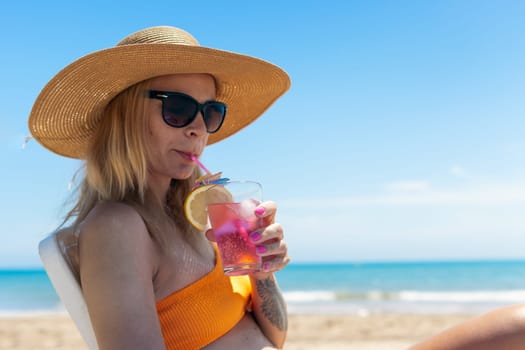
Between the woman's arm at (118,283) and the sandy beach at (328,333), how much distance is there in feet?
19.6

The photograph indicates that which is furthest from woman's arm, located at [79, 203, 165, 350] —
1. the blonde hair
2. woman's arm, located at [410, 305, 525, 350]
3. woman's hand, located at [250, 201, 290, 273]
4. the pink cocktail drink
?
woman's arm, located at [410, 305, 525, 350]

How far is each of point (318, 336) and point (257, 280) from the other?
22.1ft

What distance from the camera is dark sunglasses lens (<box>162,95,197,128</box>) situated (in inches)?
88.7

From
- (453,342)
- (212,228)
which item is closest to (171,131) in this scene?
(212,228)

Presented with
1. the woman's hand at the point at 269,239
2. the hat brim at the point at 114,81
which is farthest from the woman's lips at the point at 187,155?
the woman's hand at the point at 269,239

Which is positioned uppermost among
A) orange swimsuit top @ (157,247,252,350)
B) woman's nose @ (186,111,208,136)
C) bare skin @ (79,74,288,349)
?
woman's nose @ (186,111,208,136)

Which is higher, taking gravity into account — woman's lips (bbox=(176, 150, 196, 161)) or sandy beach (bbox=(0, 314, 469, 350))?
woman's lips (bbox=(176, 150, 196, 161))

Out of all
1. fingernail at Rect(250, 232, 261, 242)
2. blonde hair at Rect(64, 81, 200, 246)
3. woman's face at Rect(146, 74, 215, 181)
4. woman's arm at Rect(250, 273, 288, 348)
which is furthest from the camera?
woman's arm at Rect(250, 273, 288, 348)

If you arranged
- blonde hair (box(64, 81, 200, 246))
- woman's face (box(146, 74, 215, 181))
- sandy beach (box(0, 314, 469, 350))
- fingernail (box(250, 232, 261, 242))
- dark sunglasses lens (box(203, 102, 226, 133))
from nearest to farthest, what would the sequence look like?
fingernail (box(250, 232, 261, 242)) < blonde hair (box(64, 81, 200, 246)) < woman's face (box(146, 74, 215, 181)) < dark sunglasses lens (box(203, 102, 226, 133)) < sandy beach (box(0, 314, 469, 350))

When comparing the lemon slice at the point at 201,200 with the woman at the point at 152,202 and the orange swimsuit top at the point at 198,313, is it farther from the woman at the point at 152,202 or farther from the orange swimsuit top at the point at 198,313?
the orange swimsuit top at the point at 198,313

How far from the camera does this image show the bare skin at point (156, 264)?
1.77 meters

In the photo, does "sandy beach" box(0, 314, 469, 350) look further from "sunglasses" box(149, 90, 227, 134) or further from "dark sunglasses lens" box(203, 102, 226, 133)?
"sunglasses" box(149, 90, 227, 134)

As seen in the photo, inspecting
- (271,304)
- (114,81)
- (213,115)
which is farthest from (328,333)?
(114,81)

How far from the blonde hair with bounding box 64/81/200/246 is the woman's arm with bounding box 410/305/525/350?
108cm
